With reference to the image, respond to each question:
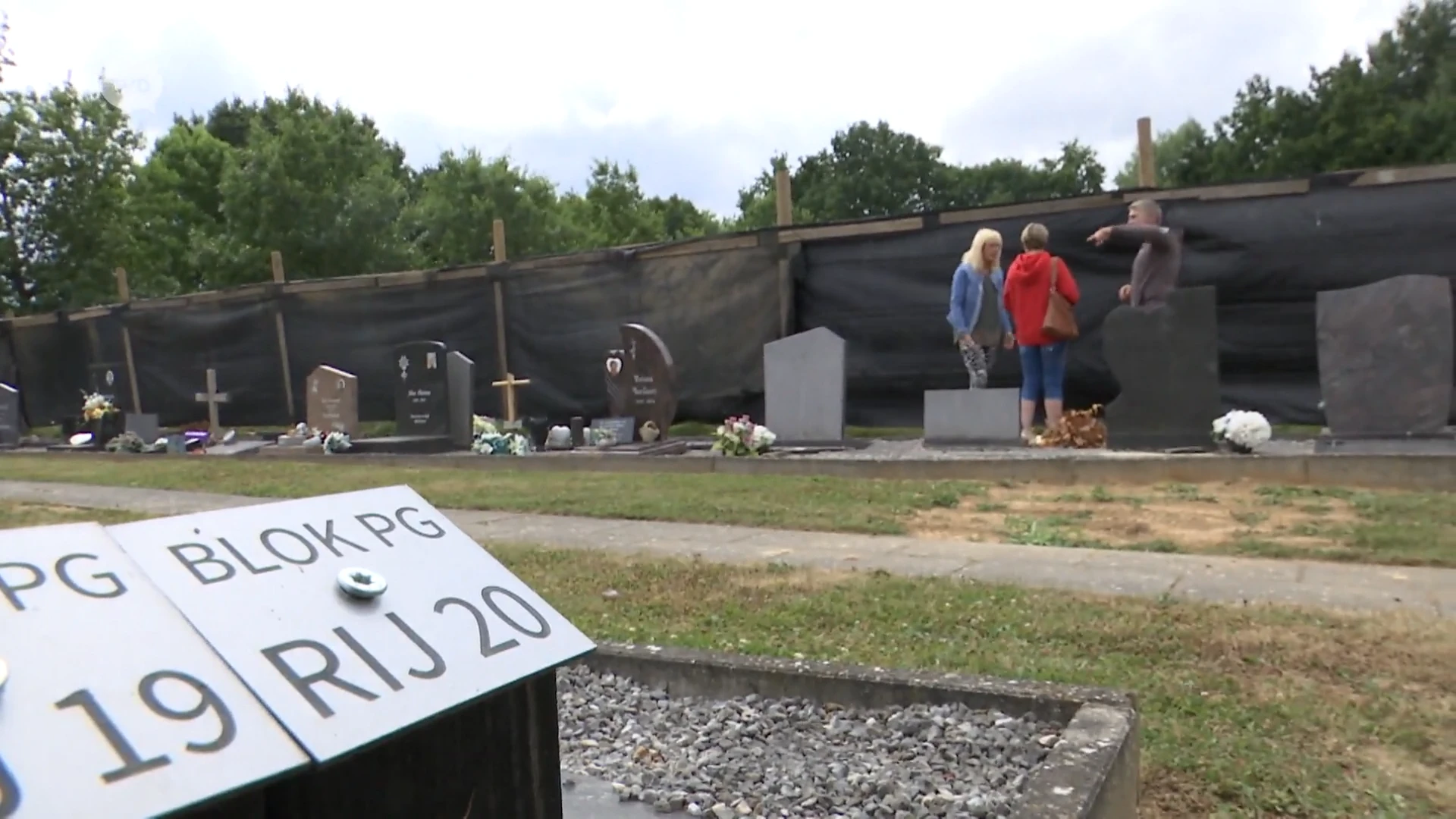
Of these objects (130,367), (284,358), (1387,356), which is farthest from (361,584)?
(130,367)

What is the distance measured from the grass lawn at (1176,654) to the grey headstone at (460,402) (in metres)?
7.66

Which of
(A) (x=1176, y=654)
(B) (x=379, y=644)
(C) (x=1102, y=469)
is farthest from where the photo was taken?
(C) (x=1102, y=469)

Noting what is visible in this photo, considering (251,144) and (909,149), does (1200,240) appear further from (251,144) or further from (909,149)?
(909,149)

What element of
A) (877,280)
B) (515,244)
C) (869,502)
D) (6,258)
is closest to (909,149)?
(515,244)

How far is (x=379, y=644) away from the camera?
1.66m

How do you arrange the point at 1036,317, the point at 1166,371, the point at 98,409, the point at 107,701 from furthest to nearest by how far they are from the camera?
the point at 98,409 → the point at 1036,317 → the point at 1166,371 → the point at 107,701

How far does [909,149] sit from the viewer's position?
58562 mm

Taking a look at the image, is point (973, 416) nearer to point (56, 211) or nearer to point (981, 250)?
point (981, 250)

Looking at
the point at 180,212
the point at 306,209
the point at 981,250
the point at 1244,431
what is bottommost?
the point at 1244,431

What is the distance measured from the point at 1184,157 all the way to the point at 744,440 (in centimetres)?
4085

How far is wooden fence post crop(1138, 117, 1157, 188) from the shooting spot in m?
11.0

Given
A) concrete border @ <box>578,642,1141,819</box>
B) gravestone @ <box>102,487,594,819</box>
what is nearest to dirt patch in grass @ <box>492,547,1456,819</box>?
concrete border @ <box>578,642,1141,819</box>

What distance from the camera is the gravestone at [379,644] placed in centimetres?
152

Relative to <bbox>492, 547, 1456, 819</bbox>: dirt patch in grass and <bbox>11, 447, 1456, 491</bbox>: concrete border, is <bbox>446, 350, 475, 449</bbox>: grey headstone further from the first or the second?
<bbox>492, 547, 1456, 819</bbox>: dirt patch in grass
